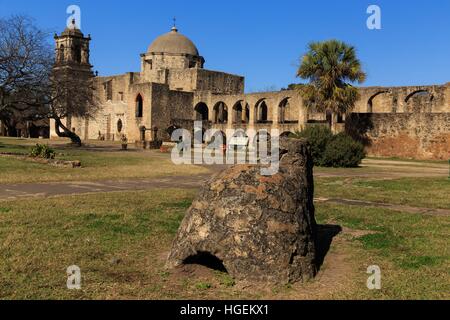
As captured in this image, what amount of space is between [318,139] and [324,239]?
50.7ft

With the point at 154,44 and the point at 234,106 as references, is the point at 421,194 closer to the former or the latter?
the point at 234,106

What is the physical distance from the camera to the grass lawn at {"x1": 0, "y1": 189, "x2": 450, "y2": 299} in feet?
13.9

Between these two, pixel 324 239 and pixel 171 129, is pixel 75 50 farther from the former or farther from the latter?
pixel 324 239

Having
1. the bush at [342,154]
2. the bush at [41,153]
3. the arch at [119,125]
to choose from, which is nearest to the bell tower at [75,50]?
the arch at [119,125]

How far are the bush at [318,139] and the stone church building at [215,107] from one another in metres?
6.01

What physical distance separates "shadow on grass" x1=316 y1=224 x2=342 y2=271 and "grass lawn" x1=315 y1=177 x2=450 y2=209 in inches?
126

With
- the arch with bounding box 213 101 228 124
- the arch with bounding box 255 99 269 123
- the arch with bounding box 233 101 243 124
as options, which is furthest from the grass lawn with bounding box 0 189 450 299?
the arch with bounding box 213 101 228 124

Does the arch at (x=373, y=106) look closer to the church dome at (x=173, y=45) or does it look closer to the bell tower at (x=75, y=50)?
the church dome at (x=173, y=45)

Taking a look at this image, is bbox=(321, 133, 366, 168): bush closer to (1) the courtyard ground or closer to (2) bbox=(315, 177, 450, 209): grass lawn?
(2) bbox=(315, 177, 450, 209): grass lawn

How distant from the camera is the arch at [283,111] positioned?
129 ft

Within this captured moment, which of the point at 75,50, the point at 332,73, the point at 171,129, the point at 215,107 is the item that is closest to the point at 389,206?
the point at 332,73

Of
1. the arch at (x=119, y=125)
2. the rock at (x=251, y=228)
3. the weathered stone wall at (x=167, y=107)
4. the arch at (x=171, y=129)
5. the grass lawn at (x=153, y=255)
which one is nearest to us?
the grass lawn at (x=153, y=255)

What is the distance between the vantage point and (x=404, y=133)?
2859cm
